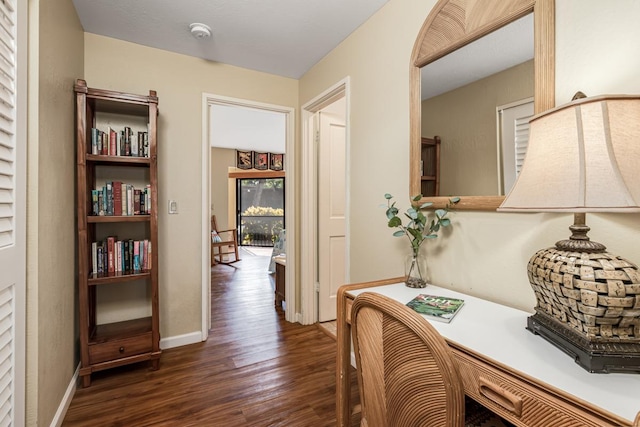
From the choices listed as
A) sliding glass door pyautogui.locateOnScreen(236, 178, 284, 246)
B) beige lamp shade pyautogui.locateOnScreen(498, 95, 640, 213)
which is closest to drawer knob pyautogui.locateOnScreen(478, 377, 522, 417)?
beige lamp shade pyautogui.locateOnScreen(498, 95, 640, 213)

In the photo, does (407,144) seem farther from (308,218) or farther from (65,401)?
(65,401)

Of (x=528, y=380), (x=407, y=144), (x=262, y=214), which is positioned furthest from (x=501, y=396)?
(x=262, y=214)

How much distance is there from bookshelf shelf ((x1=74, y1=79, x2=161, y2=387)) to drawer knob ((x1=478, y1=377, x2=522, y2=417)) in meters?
2.07

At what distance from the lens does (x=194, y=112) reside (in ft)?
8.17

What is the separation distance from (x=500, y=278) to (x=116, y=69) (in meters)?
2.92

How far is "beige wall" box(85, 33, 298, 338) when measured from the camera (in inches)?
91.3

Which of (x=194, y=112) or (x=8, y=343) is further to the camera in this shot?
(x=194, y=112)

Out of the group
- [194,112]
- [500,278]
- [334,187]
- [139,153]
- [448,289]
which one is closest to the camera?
[500,278]

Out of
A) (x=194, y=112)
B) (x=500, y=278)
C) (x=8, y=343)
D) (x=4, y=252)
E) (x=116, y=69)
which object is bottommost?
(x=8, y=343)

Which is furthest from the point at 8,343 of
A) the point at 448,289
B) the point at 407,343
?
the point at 448,289

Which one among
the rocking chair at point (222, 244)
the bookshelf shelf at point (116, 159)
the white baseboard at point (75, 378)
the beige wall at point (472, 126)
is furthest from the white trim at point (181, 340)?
the rocking chair at point (222, 244)

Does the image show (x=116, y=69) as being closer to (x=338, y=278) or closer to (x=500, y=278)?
(x=338, y=278)

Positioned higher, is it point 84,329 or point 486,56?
point 486,56

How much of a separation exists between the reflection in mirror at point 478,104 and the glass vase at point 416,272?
1.25ft
